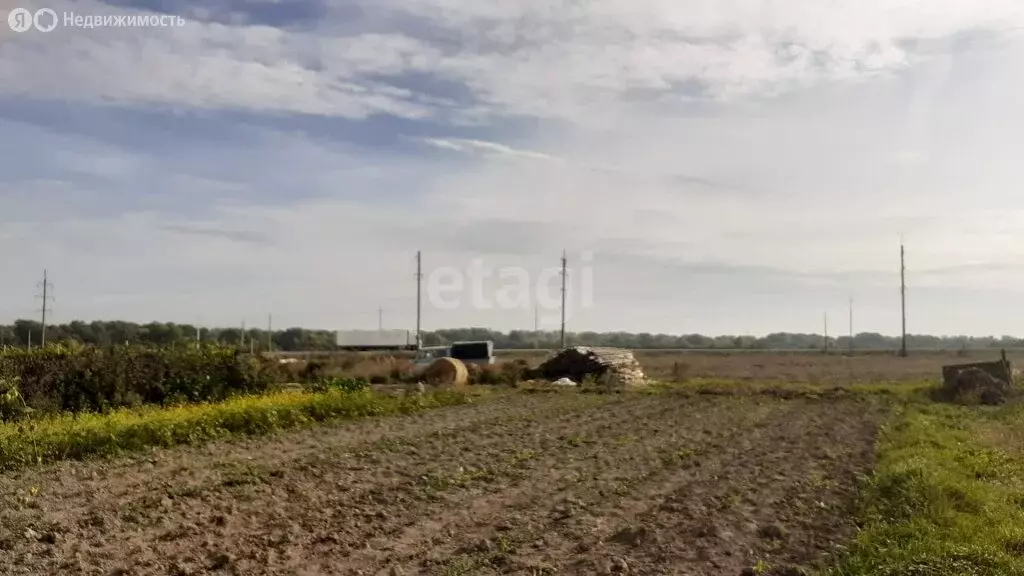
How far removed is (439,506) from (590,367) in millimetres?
23980

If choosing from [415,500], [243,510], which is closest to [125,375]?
[243,510]

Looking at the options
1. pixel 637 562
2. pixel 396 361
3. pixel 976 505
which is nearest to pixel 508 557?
pixel 637 562

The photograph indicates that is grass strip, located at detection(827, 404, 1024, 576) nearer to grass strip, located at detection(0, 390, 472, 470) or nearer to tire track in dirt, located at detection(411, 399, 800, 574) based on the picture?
tire track in dirt, located at detection(411, 399, 800, 574)

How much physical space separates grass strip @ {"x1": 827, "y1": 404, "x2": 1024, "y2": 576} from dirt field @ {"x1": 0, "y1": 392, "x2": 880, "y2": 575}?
15.2 inches

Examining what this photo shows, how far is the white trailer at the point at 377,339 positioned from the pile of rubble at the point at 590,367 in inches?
1422

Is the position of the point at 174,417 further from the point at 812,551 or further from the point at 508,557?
the point at 812,551

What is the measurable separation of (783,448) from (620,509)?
5993mm

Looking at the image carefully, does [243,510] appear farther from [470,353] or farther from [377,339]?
[377,339]

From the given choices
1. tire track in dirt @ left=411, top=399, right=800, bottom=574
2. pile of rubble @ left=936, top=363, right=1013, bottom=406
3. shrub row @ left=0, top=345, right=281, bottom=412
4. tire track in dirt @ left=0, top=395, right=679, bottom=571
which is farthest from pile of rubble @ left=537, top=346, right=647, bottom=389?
tire track in dirt @ left=0, top=395, right=679, bottom=571

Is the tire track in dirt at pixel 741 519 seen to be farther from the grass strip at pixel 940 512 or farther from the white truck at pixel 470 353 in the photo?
the white truck at pixel 470 353

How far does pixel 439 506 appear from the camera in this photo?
938cm

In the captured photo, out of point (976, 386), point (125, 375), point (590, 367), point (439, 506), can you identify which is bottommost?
point (439, 506)

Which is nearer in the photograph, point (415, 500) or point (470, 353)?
Answer: point (415, 500)

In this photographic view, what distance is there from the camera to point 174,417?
14602 mm
